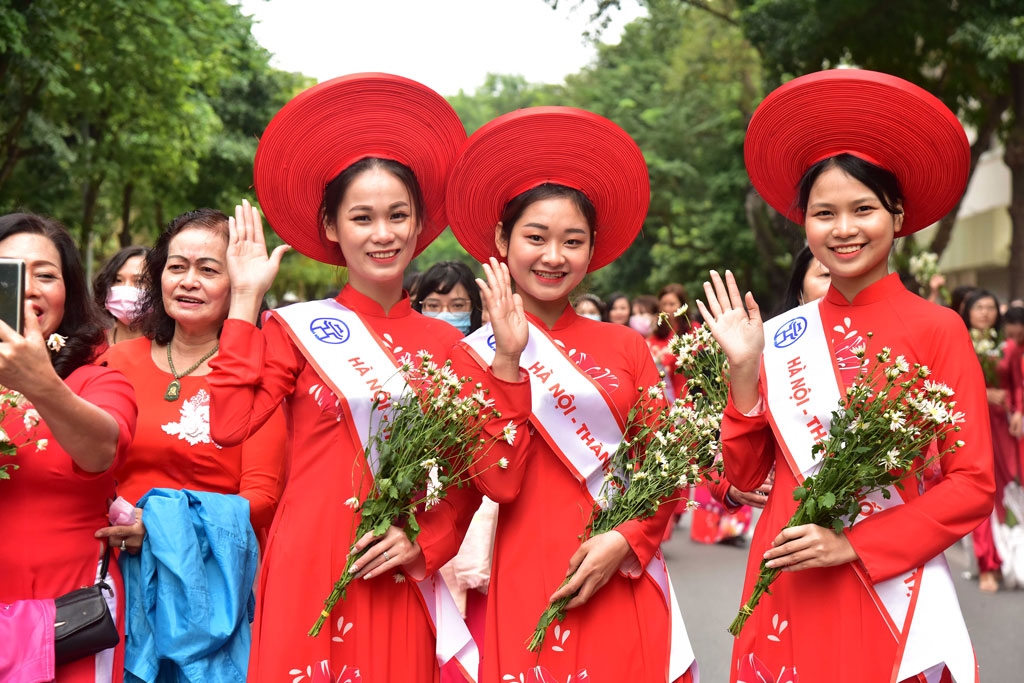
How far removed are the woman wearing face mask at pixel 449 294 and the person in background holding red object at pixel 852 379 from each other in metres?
2.71

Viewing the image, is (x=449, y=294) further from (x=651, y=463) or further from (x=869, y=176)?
(x=869, y=176)

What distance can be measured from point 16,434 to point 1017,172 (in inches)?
566

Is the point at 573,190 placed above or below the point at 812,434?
above

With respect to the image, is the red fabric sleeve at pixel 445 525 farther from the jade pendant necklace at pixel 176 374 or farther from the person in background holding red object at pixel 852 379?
the jade pendant necklace at pixel 176 374

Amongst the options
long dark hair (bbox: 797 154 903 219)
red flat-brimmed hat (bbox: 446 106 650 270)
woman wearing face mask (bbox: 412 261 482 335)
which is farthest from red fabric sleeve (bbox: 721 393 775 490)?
woman wearing face mask (bbox: 412 261 482 335)

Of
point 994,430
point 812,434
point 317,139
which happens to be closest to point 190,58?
point 994,430

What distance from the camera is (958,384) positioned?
3.02 m

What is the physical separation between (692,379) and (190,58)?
1368cm

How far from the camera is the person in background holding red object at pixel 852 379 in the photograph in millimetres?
2967

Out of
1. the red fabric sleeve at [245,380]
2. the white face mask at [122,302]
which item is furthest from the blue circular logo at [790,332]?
the white face mask at [122,302]

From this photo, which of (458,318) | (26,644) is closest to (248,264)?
(26,644)

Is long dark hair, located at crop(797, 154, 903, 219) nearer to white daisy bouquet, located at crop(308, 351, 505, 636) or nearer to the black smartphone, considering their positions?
white daisy bouquet, located at crop(308, 351, 505, 636)

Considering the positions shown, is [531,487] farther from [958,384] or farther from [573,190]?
[958,384]

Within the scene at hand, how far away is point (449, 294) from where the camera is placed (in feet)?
19.7
